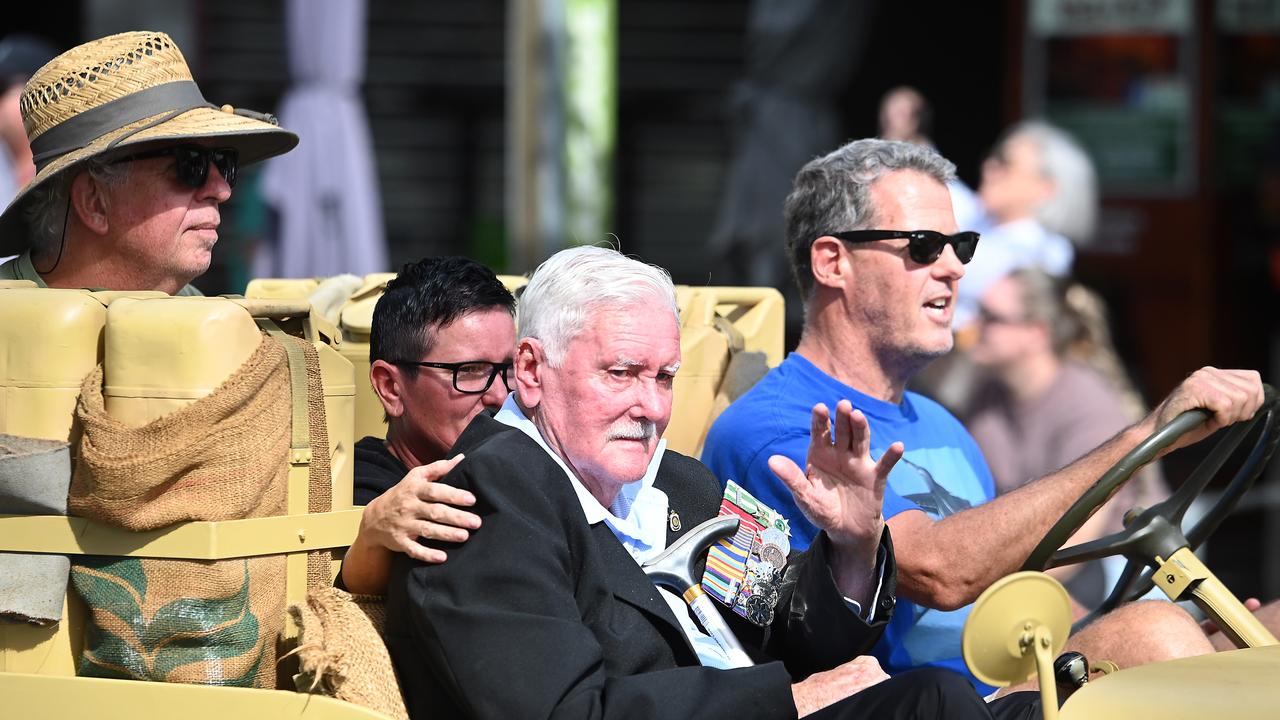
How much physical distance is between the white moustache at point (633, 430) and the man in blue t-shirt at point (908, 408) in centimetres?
52

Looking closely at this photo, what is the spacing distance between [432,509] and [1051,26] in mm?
7620

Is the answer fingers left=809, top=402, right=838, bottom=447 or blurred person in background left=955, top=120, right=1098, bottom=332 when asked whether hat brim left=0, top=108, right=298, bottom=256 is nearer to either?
fingers left=809, top=402, right=838, bottom=447

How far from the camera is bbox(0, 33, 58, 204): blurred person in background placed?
5.88 meters

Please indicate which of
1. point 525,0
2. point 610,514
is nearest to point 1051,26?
point 525,0

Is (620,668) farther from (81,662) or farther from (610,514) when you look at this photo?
(81,662)

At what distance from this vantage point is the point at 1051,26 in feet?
30.1

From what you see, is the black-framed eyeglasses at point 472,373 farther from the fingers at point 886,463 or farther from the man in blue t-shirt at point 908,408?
the fingers at point 886,463

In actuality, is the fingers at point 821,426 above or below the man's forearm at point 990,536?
above

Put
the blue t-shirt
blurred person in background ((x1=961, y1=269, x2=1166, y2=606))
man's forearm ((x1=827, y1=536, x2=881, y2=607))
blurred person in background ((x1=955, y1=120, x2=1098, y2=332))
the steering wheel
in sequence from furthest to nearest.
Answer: blurred person in background ((x1=955, y1=120, x2=1098, y2=332))
blurred person in background ((x1=961, y1=269, x2=1166, y2=606))
the blue t-shirt
the steering wheel
man's forearm ((x1=827, y1=536, x2=881, y2=607))

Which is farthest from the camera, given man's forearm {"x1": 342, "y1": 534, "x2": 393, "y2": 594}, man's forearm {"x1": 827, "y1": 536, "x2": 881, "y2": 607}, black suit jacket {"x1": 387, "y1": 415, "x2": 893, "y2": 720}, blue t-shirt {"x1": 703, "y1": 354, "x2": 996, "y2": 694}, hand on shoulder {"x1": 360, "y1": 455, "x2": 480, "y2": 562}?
blue t-shirt {"x1": 703, "y1": 354, "x2": 996, "y2": 694}

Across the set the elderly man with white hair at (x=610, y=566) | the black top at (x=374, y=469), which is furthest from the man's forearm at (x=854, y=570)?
the black top at (x=374, y=469)

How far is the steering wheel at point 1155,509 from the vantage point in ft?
9.54

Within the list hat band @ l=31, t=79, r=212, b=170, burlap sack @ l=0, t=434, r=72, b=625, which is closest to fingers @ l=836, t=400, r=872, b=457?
burlap sack @ l=0, t=434, r=72, b=625

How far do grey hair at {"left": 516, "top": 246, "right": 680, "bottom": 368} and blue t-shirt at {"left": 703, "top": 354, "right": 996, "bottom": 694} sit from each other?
0.64 metres
